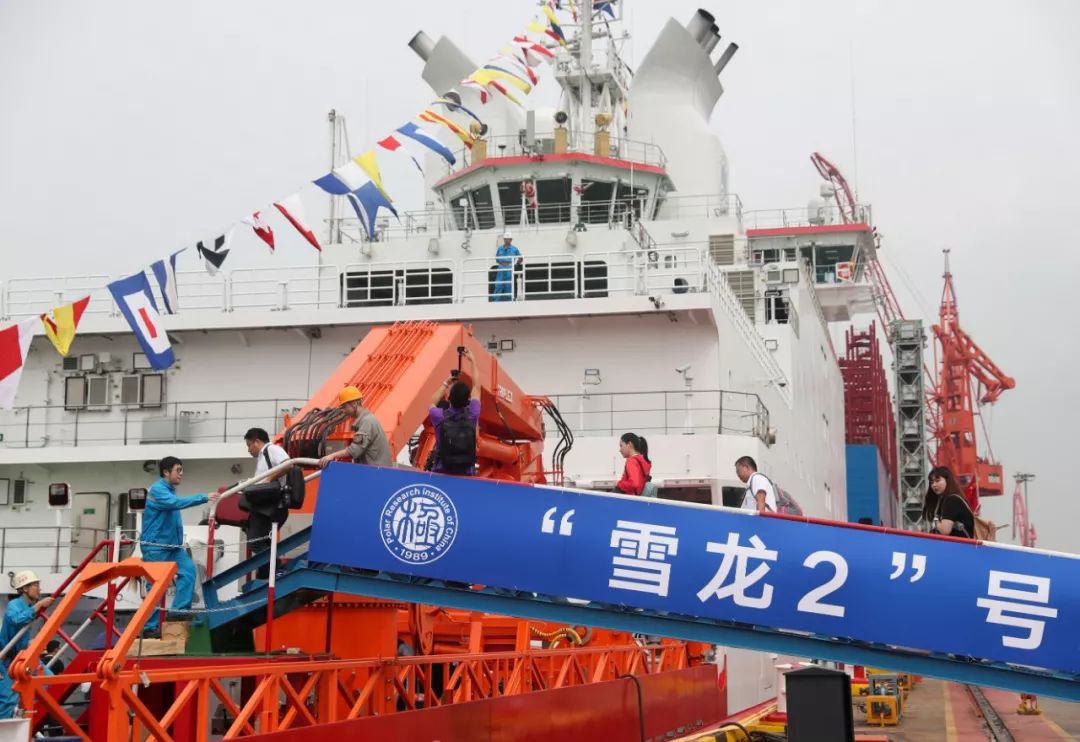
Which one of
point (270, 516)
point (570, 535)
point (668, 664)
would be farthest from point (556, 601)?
point (668, 664)

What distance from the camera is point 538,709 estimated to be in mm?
12555

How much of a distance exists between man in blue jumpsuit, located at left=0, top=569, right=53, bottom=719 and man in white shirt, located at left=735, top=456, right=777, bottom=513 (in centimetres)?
610

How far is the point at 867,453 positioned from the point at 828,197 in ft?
44.1

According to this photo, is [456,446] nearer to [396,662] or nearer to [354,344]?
[396,662]

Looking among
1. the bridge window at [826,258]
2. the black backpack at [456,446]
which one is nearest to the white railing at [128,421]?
the black backpack at [456,446]

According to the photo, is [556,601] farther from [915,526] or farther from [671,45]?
[915,526]

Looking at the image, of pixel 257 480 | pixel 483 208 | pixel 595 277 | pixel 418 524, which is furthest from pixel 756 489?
pixel 483 208

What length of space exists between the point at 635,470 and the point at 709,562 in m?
2.94

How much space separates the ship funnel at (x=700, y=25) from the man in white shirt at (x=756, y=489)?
97.6 ft

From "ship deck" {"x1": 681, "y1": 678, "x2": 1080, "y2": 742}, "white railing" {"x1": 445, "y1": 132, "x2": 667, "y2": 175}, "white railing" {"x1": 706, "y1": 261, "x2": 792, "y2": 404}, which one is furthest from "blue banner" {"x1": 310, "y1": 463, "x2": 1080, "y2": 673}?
"white railing" {"x1": 445, "y1": 132, "x2": 667, "y2": 175}

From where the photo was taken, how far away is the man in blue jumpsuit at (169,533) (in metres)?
10.3

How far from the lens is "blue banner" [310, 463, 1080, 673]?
30.9 feet

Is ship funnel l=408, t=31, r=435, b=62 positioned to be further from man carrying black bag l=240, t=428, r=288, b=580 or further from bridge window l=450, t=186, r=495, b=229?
man carrying black bag l=240, t=428, r=288, b=580

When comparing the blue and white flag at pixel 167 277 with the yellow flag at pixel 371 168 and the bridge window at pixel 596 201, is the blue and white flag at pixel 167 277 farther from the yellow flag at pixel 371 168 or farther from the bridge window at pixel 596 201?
the bridge window at pixel 596 201
